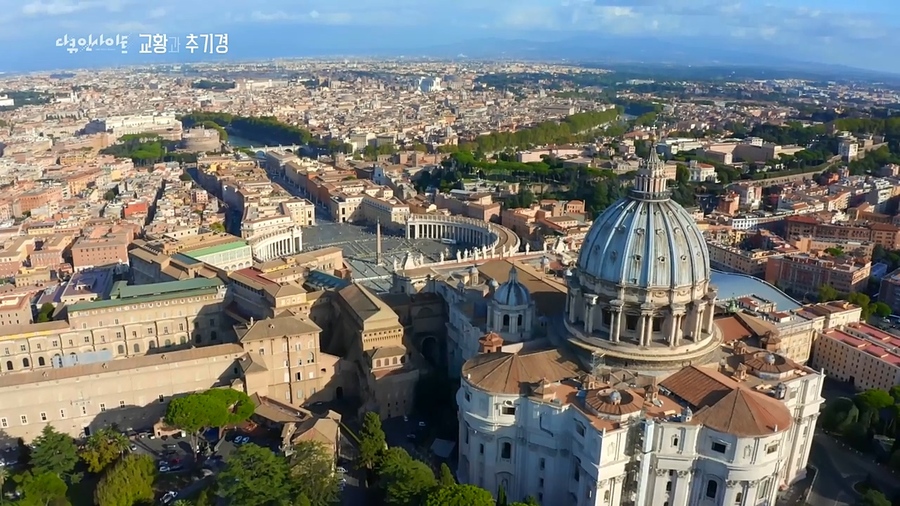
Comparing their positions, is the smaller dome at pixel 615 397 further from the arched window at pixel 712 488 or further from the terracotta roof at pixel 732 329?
the terracotta roof at pixel 732 329

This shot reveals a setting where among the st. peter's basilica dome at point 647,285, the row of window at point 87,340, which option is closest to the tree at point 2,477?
the row of window at point 87,340

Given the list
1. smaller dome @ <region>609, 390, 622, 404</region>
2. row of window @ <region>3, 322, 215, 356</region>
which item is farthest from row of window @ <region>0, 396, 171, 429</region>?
smaller dome @ <region>609, 390, 622, 404</region>

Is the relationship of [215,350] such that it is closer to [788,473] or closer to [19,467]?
[19,467]

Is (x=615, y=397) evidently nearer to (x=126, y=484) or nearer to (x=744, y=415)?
(x=744, y=415)

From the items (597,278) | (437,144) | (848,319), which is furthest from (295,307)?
(437,144)

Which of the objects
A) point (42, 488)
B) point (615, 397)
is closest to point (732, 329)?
point (615, 397)

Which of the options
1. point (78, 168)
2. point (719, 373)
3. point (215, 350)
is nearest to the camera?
point (719, 373)
